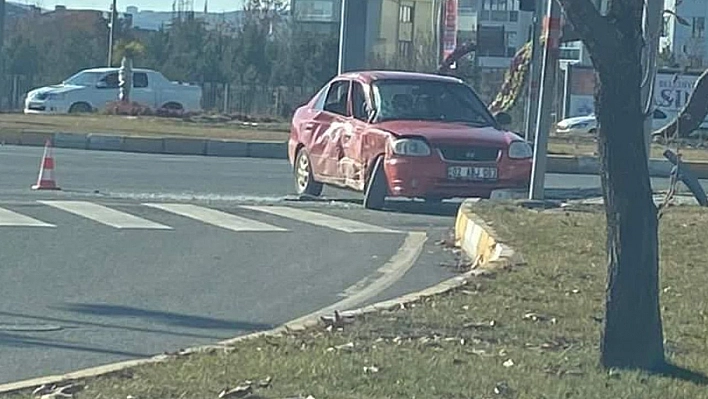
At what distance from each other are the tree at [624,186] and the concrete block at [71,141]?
20.3m

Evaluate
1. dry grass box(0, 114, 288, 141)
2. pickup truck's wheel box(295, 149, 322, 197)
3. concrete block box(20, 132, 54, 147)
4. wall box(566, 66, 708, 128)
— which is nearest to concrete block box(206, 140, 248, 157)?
dry grass box(0, 114, 288, 141)

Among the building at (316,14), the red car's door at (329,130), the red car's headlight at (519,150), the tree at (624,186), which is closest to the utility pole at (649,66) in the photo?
the tree at (624,186)

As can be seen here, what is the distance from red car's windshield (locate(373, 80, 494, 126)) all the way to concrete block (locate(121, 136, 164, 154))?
31.4ft

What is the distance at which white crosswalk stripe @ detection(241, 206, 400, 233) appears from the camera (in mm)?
15172

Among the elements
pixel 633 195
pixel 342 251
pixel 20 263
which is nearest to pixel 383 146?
pixel 342 251

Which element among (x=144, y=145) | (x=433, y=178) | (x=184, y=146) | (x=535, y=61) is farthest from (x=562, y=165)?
(x=433, y=178)

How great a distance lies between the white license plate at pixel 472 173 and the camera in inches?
669

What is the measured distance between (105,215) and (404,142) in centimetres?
335

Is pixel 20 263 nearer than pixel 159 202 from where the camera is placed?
Yes

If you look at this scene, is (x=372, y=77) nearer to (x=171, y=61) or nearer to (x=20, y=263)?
(x=20, y=263)

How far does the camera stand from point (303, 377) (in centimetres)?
736

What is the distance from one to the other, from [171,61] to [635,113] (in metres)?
48.5

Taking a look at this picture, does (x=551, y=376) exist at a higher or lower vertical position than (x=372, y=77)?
lower

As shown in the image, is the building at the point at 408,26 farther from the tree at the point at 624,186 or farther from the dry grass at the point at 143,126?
the tree at the point at 624,186
